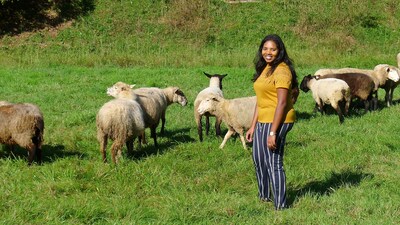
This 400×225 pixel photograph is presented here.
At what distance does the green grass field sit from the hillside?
13cm

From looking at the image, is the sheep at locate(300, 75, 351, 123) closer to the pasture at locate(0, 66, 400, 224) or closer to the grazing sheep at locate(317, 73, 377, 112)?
the pasture at locate(0, 66, 400, 224)

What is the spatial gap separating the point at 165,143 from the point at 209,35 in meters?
16.0

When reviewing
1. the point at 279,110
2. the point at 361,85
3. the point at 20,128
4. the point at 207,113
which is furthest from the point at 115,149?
the point at 361,85

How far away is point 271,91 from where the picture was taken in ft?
17.6

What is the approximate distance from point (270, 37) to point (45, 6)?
2392cm

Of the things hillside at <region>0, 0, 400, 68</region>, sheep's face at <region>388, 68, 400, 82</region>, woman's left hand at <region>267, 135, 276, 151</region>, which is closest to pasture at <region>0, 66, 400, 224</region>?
woman's left hand at <region>267, 135, 276, 151</region>

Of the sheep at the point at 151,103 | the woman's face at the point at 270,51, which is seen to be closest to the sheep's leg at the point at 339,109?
the sheep at the point at 151,103

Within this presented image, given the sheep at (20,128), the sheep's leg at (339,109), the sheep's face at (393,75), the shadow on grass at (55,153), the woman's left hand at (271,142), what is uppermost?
the woman's left hand at (271,142)

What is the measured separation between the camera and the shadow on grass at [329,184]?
6.27 meters

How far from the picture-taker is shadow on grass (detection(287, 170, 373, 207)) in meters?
6.27

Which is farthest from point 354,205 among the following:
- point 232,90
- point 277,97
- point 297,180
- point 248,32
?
point 248,32

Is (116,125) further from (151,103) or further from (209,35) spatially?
(209,35)

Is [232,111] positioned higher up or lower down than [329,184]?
higher up

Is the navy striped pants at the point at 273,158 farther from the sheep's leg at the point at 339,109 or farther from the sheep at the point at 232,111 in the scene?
the sheep's leg at the point at 339,109
